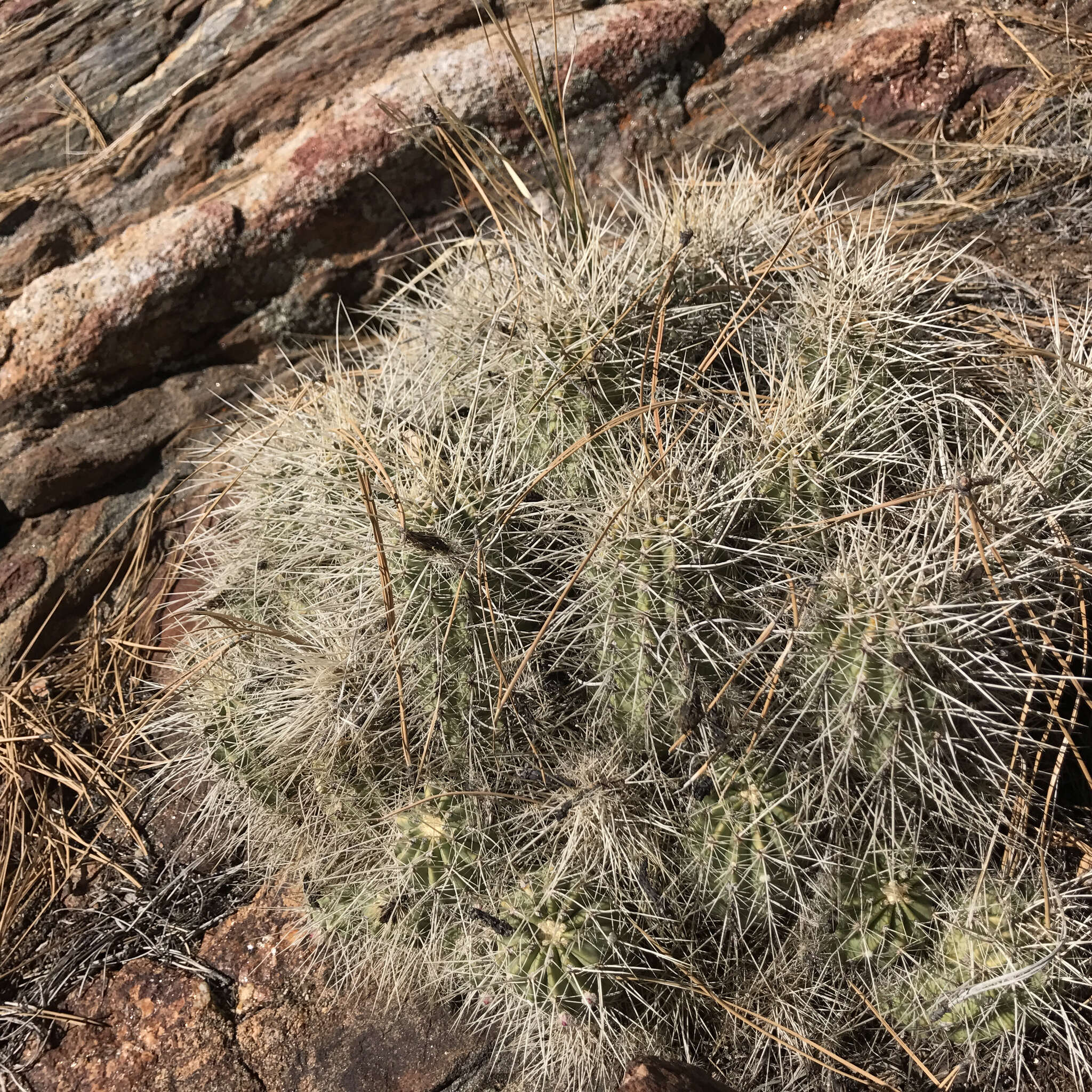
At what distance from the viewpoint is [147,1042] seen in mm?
2275

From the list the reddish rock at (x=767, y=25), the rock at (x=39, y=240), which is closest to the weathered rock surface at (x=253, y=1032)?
the rock at (x=39, y=240)

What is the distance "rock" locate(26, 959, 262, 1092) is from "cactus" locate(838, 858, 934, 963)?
58.4 inches

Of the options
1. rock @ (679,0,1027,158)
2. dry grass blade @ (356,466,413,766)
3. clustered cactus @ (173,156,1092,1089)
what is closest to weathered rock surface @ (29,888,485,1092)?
clustered cactus @ (173,156,1092,1089)

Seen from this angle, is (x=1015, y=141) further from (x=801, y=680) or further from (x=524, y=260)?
(x=801, y=680)

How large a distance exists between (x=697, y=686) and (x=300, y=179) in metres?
2.46

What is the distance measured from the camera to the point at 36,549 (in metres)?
3.19

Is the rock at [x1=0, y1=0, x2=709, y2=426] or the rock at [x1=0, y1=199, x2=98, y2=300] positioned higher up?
the rock at [x1=0, y1=199, x2=98, y2=300]

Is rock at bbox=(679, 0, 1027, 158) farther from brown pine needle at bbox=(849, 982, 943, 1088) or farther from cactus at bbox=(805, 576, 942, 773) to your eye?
brown pine needle at bbox=(849, 982, 943, 1088)

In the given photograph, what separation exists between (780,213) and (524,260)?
0.82 metres

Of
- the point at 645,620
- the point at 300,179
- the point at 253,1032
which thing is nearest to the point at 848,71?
the point at 300,179

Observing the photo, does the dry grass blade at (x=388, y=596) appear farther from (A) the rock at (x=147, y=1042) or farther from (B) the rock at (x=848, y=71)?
(B) the rock at (x=848, y=71)

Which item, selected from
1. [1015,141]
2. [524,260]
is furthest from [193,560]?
[1015,141]

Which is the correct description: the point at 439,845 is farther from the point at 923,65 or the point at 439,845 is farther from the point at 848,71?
the point at 923,65

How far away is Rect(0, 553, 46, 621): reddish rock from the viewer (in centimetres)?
307
